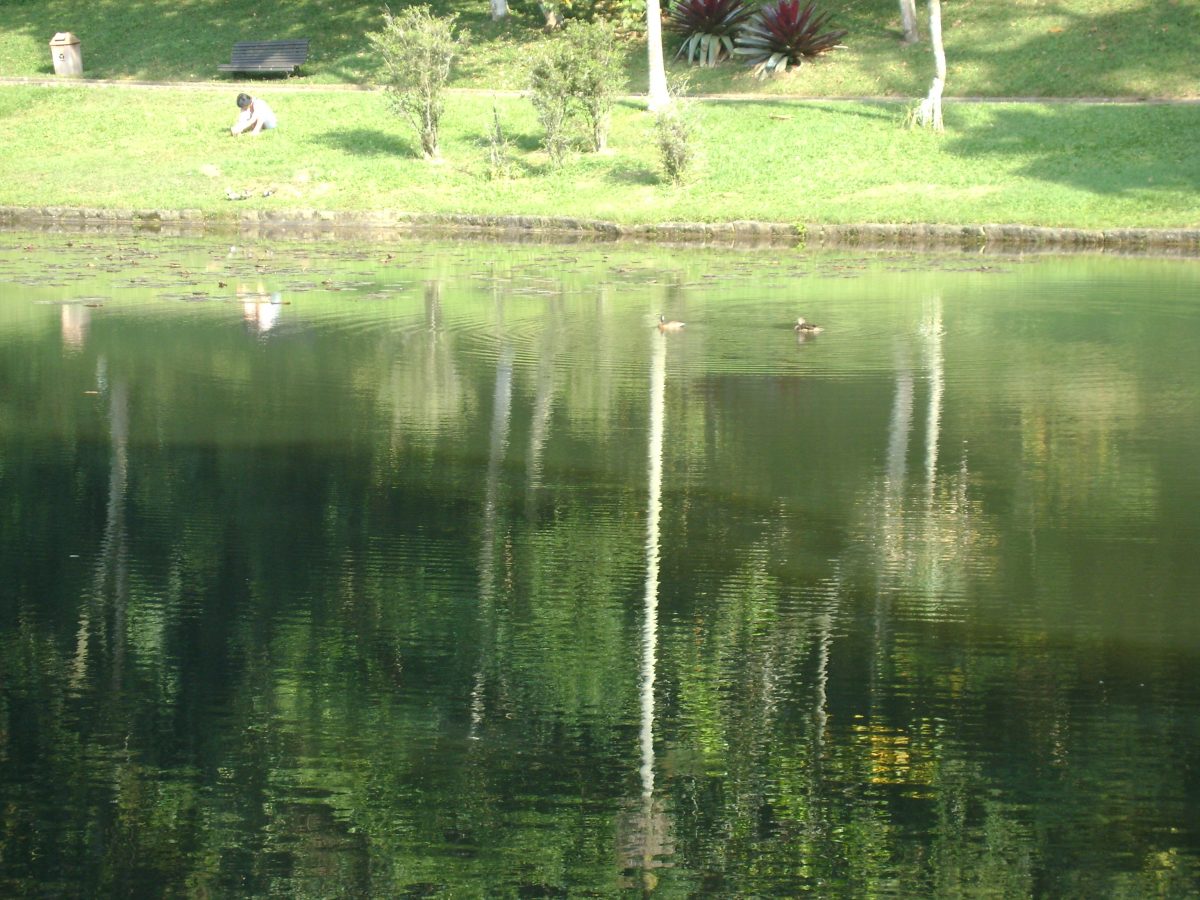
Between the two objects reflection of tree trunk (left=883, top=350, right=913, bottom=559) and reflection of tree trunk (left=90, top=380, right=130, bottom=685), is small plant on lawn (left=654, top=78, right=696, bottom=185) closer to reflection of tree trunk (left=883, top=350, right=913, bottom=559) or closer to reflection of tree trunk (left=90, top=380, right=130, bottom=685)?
reflection of tree trunk (left=883, top=350, right=913, bottom=559)

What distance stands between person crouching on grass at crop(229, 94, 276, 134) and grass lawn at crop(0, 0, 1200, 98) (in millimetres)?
5337

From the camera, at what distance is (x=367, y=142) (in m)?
31.0

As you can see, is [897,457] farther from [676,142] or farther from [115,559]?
[676,142]

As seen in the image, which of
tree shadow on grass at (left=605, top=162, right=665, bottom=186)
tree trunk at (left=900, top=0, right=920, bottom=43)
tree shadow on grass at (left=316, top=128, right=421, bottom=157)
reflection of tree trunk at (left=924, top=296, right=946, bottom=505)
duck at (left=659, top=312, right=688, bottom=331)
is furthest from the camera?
tree trunk at (left=900, top=0, right=920, bottom=43)

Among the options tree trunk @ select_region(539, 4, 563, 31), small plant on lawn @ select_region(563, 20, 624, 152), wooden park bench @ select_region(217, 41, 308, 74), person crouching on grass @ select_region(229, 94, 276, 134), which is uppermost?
tree trunk @ select_region(539, 4, 563, 31)

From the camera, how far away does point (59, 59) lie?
124 feet

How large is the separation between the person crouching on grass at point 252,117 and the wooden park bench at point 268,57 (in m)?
5.78

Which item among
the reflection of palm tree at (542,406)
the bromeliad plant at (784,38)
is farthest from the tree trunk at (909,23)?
the reflection of palm tree at (542,406)

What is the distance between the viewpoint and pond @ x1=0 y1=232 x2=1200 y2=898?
4.99 meters

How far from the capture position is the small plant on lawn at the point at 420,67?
2952 cm

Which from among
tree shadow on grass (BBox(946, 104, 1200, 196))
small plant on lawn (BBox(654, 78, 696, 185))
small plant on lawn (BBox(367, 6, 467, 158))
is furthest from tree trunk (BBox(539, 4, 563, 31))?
tree shadow on grass (BBox(946, 104, 1200, 196))

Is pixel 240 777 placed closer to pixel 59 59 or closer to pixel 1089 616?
pixel 1089 616

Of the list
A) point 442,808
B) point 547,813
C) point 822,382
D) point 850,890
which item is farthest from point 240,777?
point 822,382

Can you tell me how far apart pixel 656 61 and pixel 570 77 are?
2.51m
